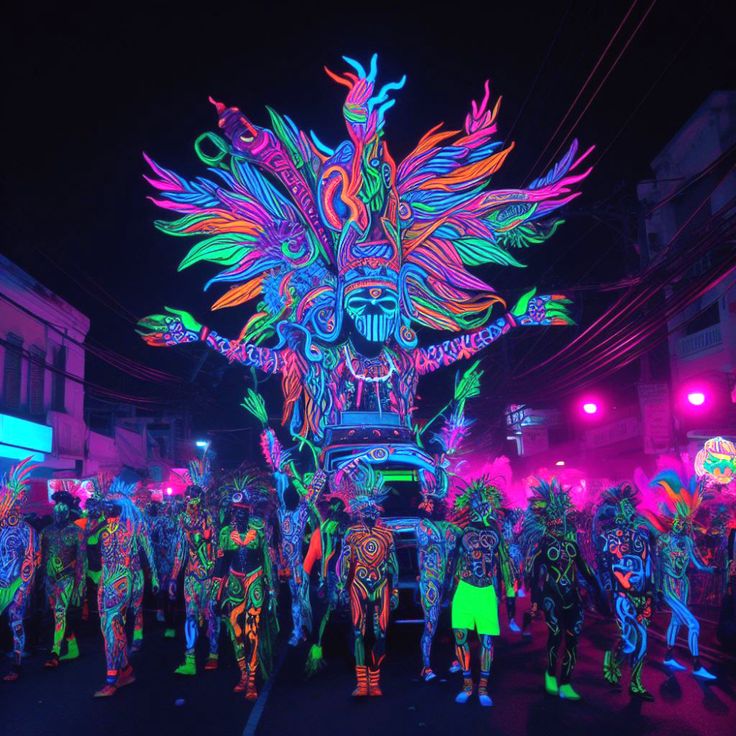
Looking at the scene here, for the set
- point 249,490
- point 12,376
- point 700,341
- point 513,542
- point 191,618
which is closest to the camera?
point 249,490

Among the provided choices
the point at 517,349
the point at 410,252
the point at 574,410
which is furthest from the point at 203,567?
the point at 574,410

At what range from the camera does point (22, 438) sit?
19.0 metres

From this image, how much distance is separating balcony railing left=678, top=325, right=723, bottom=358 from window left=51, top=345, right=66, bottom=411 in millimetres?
20293

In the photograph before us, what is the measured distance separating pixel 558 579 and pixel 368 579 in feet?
6.55

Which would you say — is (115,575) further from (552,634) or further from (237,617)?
(552,634)

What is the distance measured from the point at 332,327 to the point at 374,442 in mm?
3649

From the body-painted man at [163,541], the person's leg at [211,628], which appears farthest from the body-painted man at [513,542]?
the body-painted man at [163,541]

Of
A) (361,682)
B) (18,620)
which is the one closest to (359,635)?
(361,682)

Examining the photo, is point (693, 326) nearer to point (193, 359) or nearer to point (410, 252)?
point (410, 252)

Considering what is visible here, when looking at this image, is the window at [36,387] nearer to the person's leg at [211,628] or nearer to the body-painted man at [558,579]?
the person's leg at [211,628]

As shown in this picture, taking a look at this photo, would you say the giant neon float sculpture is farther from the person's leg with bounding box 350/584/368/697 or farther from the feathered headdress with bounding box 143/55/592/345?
the person's leg with bounding box 350/584/368/697

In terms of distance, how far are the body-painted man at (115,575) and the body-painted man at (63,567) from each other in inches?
54.0

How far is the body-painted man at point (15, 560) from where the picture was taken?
943cm

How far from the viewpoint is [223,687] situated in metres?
8.28
